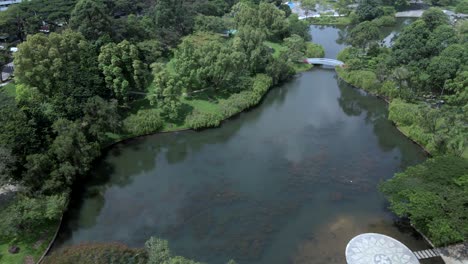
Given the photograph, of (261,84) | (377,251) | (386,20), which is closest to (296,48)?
(261,84)

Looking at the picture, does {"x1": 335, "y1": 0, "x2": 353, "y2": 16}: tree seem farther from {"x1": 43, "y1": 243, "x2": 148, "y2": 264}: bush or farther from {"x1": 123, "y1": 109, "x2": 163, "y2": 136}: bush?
{"x1": 43, "y1": 243, "x2": 148, "y2": 264}: bush

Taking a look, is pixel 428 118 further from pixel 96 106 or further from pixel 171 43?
pixel 171 43

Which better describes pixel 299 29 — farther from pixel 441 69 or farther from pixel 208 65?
pixel 441 69

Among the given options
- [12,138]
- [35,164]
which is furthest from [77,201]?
[12,138]

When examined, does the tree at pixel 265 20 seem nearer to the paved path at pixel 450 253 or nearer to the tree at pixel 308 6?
the tree at pixel 308 6

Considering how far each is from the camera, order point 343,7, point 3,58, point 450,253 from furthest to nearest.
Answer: point 343,7, point 3,58, point 450,253
